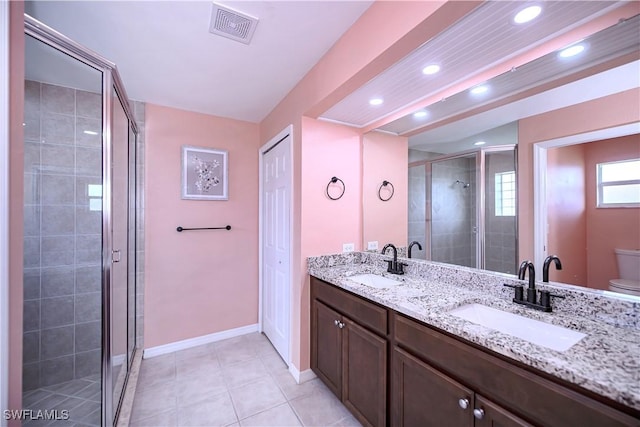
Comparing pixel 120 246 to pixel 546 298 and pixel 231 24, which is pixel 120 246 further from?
pixel 546 298

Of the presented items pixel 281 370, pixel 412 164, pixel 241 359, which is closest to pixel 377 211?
pixel 412 164

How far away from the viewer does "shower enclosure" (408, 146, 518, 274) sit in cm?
147

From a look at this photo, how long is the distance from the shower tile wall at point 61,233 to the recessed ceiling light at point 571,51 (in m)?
2.71

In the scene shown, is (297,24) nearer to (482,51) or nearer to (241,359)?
(482,51)

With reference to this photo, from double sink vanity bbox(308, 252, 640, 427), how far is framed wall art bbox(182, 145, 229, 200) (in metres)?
1.61

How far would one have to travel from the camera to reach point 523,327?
1.08 m

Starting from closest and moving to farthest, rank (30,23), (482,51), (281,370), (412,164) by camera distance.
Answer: (30,23), (482,51), (412,164), (281,370)

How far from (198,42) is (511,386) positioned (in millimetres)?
2258

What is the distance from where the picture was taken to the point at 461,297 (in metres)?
1.34

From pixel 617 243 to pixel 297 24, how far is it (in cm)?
186

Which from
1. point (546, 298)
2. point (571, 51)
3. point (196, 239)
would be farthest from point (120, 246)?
point (571, 51)

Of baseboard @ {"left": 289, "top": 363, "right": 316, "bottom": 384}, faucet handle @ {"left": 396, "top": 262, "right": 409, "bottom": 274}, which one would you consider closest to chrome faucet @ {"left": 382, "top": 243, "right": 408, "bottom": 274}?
faucet handle @ {"left": 396, "top": 262, "right": 409, "bottom": 274}

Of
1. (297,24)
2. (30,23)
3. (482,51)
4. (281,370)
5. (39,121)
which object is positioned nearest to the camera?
(30,23)

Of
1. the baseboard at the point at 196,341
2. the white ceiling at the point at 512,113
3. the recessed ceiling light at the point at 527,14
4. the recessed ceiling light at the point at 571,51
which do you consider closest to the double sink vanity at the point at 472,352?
the white ceiling at the point at 512,113
